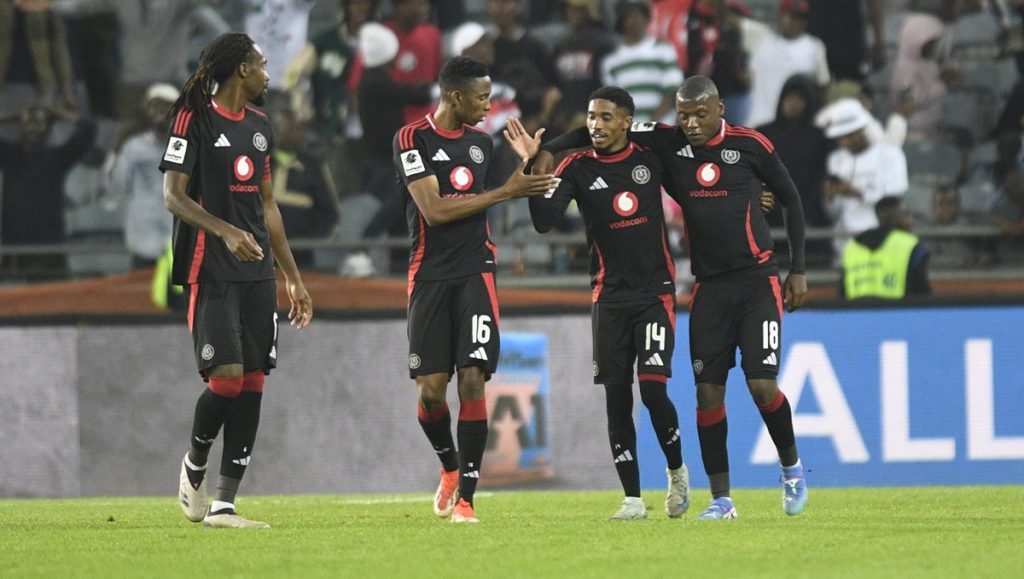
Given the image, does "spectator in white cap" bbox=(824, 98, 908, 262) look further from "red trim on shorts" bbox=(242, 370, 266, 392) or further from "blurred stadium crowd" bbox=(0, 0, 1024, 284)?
"red trim on shorts" bbox=(242, 370, 266, 392)

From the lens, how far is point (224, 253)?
27.3 feet

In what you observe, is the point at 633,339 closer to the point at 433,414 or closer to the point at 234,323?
the point at 433,414

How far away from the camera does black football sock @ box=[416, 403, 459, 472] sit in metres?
9.09

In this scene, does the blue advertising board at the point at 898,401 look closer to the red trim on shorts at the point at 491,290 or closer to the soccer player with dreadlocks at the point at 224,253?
the red trim on shorts at the point at 491,290

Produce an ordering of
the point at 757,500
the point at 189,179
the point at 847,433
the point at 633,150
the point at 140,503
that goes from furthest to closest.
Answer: the point at 847,433 → the point at 140,503 → the point at 757,500 → the point at 633,150 → the point at 189,179

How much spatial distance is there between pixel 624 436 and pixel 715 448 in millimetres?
494

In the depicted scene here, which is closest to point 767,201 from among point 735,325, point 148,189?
point 735,325

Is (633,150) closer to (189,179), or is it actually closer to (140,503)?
(189,179)

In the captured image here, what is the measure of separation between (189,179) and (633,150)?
2.32 metres

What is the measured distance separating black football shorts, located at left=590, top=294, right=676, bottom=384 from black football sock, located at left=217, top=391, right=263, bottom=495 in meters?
1.79

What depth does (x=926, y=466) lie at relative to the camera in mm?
12023

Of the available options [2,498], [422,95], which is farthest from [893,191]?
[2,498]

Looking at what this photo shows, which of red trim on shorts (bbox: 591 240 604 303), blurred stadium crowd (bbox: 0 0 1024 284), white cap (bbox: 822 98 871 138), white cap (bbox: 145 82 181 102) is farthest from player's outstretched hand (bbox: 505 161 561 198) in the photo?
white cap (bbox: 145 82 181 102)

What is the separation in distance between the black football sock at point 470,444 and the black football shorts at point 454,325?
8.1 inches
